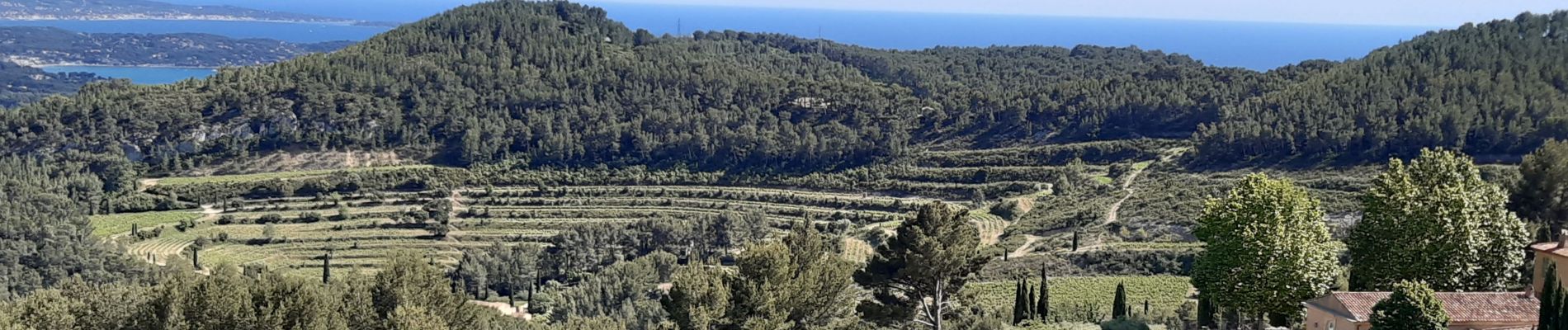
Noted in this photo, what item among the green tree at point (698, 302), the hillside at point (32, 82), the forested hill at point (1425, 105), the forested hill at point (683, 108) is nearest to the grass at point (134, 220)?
the forested hill at point (683, 108)

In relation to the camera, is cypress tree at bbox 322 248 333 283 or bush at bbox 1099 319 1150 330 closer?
bush at bbox 1099 319 1150 330

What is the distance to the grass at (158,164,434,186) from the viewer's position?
8112 cm

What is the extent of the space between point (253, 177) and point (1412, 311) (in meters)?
80.0

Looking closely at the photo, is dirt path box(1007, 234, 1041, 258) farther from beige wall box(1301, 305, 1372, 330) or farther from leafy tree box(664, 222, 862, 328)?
beige wall box(1301, 305, 1372, 330)

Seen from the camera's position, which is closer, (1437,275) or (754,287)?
(1437,275)

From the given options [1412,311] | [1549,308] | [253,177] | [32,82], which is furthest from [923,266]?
[32,82]

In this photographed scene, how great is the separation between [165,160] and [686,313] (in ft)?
243

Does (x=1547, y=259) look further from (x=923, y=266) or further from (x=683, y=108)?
(x=683, y=108)

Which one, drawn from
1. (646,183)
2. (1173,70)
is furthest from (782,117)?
(1173,70)

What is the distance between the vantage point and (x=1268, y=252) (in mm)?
24062

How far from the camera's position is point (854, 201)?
77562 millimetres

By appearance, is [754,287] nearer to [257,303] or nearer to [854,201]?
[257,303]

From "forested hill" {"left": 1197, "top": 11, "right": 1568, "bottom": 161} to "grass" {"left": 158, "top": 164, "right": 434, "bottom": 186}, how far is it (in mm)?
59758

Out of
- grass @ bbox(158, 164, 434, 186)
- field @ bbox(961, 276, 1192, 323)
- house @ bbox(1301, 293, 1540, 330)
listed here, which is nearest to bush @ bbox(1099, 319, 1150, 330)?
field @ bbox(961, 276, 1192, 323)
